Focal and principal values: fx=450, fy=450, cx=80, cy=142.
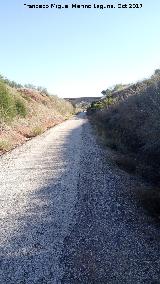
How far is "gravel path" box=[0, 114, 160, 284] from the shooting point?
682 centimetres

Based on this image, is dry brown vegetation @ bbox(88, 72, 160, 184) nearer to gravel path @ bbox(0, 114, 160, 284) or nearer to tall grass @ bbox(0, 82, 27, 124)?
gravel path @ bbox(0, 114, 160, 284)

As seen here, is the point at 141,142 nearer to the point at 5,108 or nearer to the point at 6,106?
the point at 5,108

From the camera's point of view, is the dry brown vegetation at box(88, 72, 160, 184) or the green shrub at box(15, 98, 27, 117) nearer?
the dry brown vegetation at box(88, 72, 160, 184)

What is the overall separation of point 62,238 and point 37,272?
55.3 inches

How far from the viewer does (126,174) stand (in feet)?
45.8

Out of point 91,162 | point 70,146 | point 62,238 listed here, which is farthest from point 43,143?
point 62,238

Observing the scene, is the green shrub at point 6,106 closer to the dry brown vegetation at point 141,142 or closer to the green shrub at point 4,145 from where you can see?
the green shrub at point 4,145

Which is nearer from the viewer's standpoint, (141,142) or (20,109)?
(141,142)

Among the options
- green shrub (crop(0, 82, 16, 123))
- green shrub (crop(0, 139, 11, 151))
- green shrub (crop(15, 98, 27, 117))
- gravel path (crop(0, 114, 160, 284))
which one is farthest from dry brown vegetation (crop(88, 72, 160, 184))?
green shrub (crop(15, 98, 27, 117))

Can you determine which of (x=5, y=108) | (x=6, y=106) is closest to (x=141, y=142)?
(x=5, y=108)

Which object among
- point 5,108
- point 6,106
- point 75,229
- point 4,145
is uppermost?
point 6,106

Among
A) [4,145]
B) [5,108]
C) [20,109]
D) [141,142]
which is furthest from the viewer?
[20,109]

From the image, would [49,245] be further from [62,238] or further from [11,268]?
[11,268]

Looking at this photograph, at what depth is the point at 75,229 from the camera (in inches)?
339
